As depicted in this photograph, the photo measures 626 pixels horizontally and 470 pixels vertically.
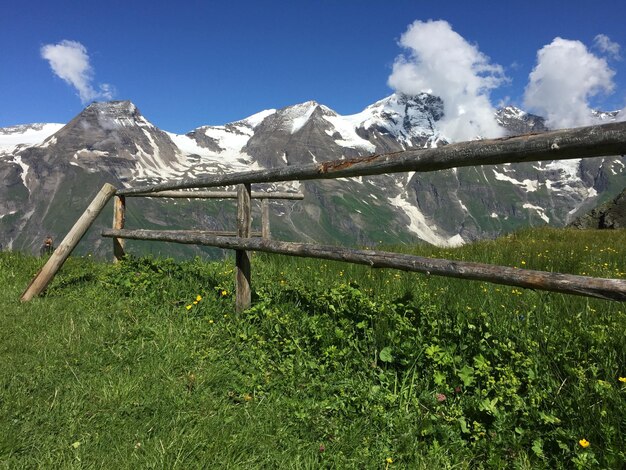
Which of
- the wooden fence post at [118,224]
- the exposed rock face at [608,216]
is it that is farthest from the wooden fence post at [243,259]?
the exposed rock face at [608,216]

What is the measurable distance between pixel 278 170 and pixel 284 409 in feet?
9.58

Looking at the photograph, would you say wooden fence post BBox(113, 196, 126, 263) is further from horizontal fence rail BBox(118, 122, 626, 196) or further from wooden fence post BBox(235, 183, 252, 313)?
horizontal fence rail BBox(118, 122, 626, 196)

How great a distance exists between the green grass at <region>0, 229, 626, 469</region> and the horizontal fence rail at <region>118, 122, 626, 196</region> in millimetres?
1404

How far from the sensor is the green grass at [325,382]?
3131mm

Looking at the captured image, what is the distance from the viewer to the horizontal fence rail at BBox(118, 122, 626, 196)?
288cm

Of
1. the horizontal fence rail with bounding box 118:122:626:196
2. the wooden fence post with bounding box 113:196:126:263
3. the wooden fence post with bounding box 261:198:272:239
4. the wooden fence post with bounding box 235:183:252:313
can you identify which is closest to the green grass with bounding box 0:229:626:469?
the wooden fence post with bounding box 235:183:252:313

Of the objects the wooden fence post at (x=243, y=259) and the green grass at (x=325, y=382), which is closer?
the green grass at (x=325, y=382)

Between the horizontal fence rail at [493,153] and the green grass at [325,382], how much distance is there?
4.61 feet

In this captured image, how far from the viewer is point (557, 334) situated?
3.96 m

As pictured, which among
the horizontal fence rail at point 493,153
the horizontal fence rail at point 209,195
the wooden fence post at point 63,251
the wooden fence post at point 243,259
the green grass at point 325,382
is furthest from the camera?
the horizontal fence rail at point 209,195

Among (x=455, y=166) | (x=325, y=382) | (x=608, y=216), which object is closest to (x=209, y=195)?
(x=325, y=382)

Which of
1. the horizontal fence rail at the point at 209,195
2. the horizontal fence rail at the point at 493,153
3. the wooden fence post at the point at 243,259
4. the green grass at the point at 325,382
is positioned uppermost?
the horizontal fence rail at the point at 493,153

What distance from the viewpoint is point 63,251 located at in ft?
25.1

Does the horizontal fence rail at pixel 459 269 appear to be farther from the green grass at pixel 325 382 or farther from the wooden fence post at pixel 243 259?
the green grass at pixel 325 382
